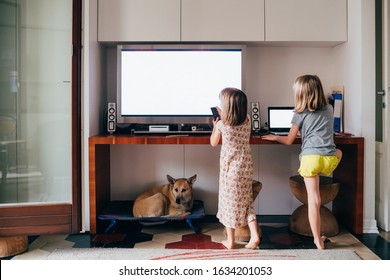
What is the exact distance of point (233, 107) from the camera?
2537 mm

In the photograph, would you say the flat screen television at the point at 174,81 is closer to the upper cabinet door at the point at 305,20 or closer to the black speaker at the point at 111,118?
the black speaker at the point at 111,118

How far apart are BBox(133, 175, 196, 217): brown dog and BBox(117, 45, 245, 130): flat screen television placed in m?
0.56

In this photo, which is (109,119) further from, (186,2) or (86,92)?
(186,2)

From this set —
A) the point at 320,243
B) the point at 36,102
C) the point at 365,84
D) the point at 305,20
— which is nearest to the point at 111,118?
the point at 36,102

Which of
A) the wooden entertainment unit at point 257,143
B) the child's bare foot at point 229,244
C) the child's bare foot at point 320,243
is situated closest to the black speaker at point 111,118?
the wooden entertainment unit at point 257,143

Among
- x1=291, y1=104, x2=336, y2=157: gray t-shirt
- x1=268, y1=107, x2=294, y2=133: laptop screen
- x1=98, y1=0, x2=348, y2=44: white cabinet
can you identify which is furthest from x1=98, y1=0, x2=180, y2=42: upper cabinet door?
x1=291, y1=104, x2=336, y2=157: gray t-shirt

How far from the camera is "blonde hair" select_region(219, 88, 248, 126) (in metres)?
2.54

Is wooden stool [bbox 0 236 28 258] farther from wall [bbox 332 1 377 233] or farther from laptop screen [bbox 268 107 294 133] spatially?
wall [bbox 332 1 377 233]

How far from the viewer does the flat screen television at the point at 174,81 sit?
326 centimetres

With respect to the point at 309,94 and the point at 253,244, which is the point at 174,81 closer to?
the point at 309,94

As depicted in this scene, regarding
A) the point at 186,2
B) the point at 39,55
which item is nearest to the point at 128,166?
the point at 39,55

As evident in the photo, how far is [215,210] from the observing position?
11.6ft
